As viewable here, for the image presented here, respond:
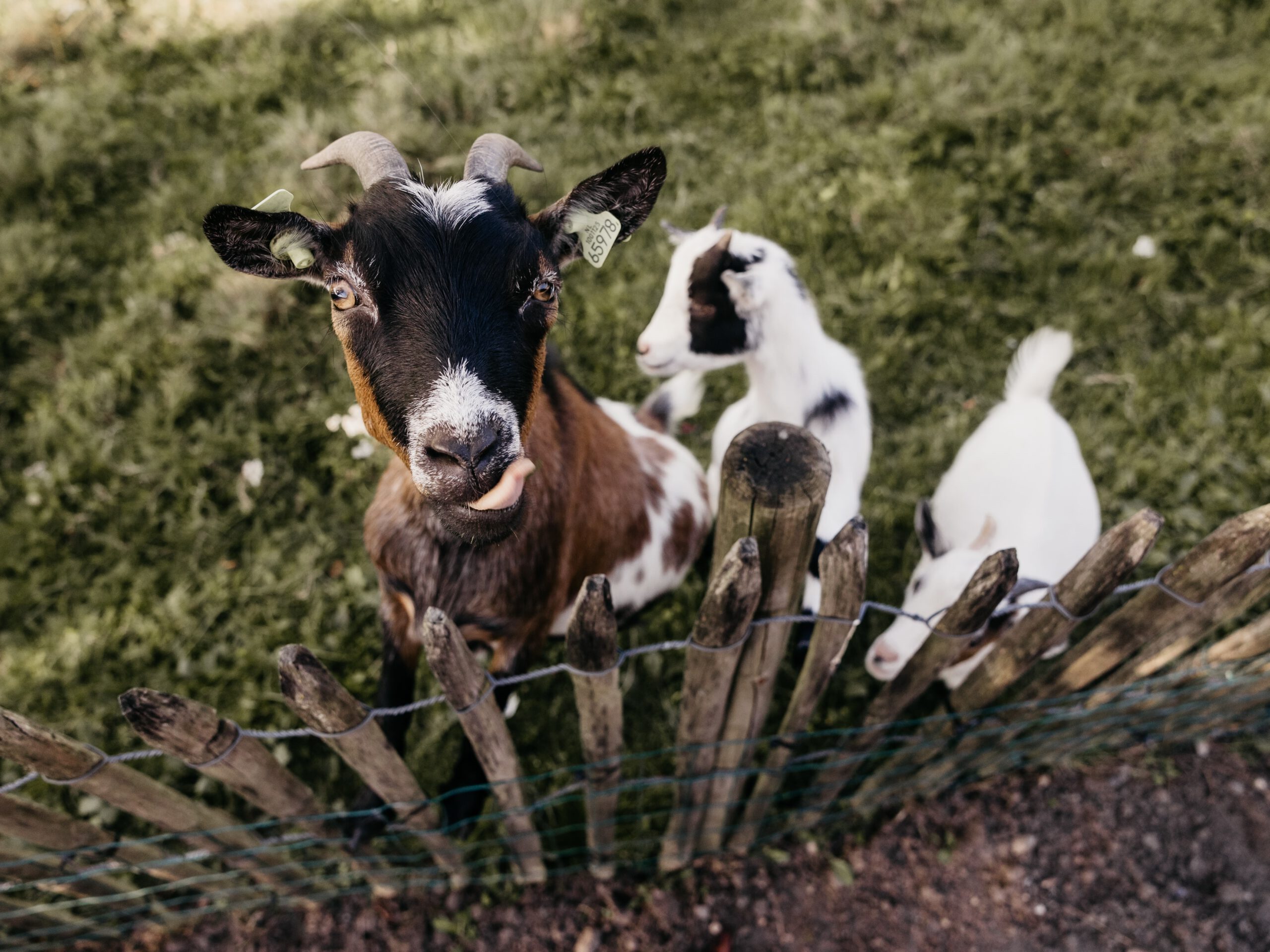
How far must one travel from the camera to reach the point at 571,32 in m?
5.77

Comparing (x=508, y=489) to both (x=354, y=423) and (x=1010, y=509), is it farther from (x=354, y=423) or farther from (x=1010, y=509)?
(x=1010, y=509)

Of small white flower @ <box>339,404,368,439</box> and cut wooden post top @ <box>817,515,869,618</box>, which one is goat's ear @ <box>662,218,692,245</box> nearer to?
small white flower @ <box>339,404,368,439</box>

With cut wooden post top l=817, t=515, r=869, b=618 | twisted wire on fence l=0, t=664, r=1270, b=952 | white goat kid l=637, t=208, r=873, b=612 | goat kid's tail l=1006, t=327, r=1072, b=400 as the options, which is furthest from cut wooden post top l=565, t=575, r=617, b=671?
goat kid's tail l=1006, t=327, r=1072, b=400

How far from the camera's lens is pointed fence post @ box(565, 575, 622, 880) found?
5.60 feet

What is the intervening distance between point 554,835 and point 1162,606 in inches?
91.0

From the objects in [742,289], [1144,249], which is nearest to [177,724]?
[742,289]

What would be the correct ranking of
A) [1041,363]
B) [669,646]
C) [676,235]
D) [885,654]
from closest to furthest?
A: [669,646] < [885,654] < [676,235] < [1041,363]

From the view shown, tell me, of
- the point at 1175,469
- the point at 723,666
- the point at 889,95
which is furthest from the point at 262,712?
the point at 889,95

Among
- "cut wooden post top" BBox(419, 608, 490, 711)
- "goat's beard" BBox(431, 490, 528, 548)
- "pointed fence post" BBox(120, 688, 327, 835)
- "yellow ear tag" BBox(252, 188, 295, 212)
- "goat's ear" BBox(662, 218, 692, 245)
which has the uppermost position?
"goat's ear" BBox(662, 218, 692, 245)

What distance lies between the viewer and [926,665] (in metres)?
2.29

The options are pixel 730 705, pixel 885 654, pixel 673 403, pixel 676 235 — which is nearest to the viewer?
pixel 730 705

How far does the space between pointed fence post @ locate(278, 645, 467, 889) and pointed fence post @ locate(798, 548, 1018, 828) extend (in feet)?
4.59

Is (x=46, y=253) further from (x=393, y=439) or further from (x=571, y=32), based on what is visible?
(x=393, y=439)

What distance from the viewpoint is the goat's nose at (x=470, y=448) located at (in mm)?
1733
